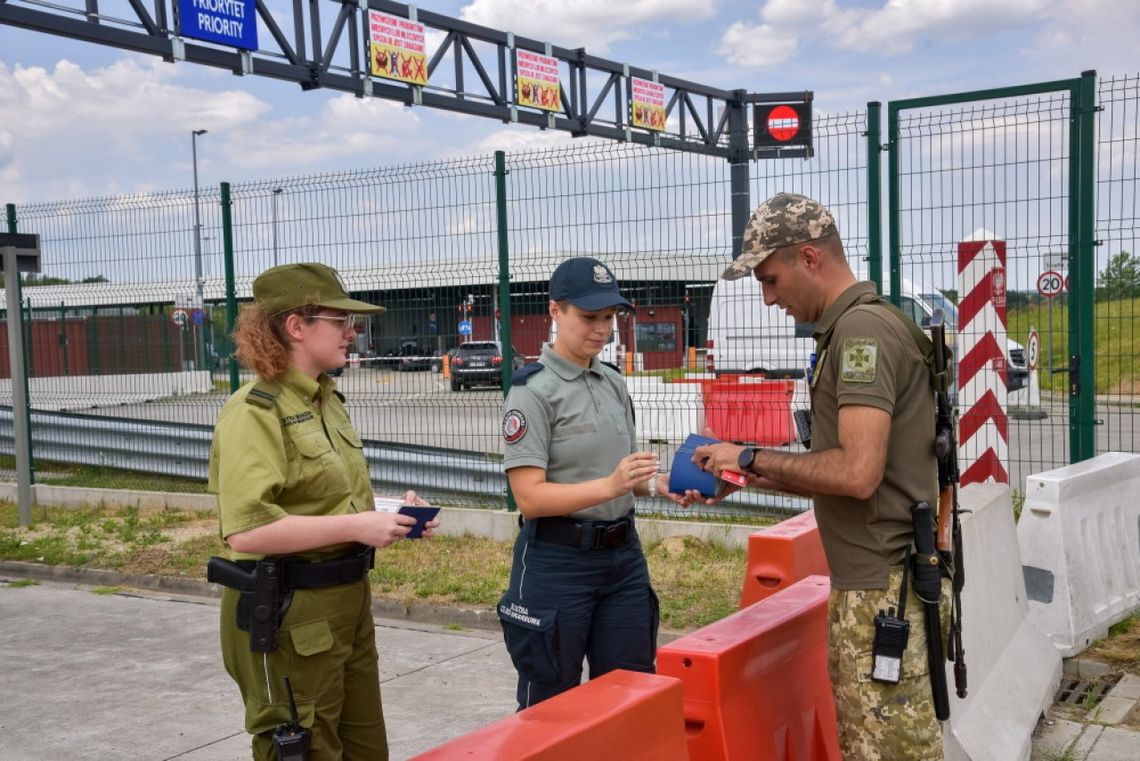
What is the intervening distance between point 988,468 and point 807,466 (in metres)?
5.30

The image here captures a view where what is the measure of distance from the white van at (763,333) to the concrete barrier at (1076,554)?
1.65 metres

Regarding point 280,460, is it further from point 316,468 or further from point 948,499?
point 948,499

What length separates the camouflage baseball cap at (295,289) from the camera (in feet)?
9.45

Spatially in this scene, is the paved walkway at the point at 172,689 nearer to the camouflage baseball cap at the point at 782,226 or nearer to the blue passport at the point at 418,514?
the blue passport at the point at 418,514

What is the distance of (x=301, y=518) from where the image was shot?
267cm

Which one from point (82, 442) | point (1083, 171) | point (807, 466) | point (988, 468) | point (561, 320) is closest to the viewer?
point (807, 466)

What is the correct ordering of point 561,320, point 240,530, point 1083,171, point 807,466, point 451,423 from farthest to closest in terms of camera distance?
1. point 451,423
2. point 1083,171
3. point 561,320
4. point 807,466
5. point 240,530

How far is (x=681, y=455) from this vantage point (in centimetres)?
325

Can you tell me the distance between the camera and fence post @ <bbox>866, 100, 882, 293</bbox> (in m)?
7.45

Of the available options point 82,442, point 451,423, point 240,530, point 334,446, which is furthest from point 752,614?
point 82,442

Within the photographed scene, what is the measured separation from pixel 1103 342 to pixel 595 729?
5.81m

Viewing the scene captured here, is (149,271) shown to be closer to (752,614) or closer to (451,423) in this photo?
(451,423)

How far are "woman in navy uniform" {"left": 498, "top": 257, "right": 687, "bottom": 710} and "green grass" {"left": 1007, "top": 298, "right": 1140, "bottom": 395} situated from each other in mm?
4544

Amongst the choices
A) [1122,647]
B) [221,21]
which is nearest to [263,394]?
[1122,647]
